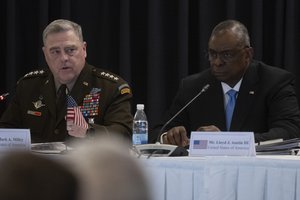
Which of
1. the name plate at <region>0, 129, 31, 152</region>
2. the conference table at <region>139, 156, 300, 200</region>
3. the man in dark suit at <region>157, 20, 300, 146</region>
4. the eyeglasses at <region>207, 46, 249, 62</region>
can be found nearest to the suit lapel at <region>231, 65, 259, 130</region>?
the man in dark suit at <region>157, 20, 300, 146</region>

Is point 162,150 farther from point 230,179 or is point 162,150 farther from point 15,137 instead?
point 15,137

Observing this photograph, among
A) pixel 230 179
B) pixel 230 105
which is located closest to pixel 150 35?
pixel 230 105

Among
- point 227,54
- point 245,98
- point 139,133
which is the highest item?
point 227,54

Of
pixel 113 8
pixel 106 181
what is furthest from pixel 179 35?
pixel 106 181

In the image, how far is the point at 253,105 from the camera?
10.6 ft

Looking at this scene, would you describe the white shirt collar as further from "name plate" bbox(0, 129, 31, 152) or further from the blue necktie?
"name plate" bbox(0, 129, 31, 152)

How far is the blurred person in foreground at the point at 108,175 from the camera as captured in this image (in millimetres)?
444

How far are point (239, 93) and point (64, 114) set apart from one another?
0.96 metres

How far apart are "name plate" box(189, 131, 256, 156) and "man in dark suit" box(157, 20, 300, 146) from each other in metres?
0.93

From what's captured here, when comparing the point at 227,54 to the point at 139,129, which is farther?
the point at 227,54

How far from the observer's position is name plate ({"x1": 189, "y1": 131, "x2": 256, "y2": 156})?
2221 mm

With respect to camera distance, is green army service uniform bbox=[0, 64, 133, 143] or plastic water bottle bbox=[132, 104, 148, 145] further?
green army service uniform bbox=[0, 64, 133, 143]

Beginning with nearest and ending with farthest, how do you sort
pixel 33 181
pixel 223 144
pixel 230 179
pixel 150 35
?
pixel 33 181, pixel 230 179, pixel 223 144, pixel 150 35

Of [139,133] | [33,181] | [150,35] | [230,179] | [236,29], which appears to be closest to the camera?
[33,181]
